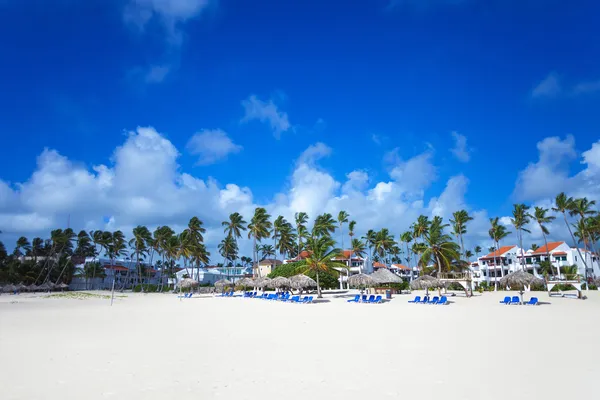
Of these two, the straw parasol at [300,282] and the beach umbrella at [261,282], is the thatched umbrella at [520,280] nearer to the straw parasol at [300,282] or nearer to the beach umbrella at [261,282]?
the straw parasol at [300,282]

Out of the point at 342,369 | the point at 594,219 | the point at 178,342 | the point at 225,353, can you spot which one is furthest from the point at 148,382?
the point at 594,219

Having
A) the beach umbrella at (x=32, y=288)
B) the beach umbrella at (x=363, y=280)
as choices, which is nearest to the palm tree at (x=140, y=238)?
the beach umbrella at (x=32, y=288)

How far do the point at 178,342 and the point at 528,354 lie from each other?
9.82 m

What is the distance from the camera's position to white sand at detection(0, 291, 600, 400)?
21.4 feet

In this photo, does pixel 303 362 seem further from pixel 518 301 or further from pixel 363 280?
pixel 363 280

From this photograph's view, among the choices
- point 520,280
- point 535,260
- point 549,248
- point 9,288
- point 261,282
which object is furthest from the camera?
point 549,248

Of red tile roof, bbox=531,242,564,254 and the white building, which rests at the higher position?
red tile roof, bbox=531,242,564,254

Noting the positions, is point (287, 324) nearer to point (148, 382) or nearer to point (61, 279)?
point (148, 382)

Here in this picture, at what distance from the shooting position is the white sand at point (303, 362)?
6.51 m

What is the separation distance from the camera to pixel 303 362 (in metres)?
8.77

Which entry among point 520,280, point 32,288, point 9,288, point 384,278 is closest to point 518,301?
point 520,280

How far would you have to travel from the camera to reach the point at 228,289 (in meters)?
54.2

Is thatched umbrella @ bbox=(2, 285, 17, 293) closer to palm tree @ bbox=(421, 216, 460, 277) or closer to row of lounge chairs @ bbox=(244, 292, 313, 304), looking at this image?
row of lounge chairs @ bbox=(244, 292, 313, 304)

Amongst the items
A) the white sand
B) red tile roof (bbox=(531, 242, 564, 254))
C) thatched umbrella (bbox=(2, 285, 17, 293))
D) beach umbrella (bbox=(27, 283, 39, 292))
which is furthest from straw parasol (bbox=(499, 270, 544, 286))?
thatched umbrella (bbox=(2, 285, 17, 293))
